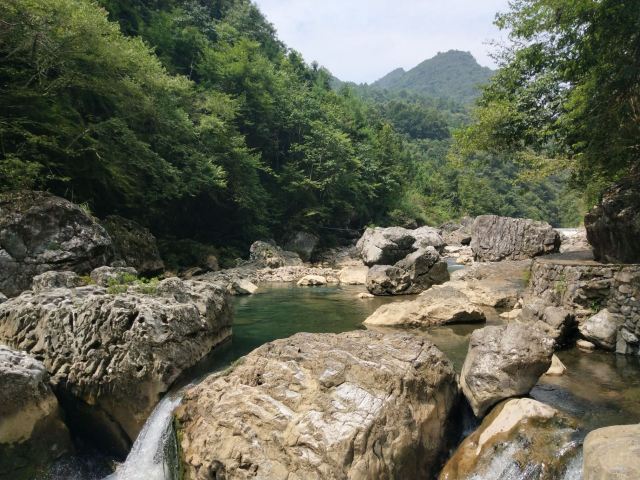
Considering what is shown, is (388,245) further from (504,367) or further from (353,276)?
(504,367)

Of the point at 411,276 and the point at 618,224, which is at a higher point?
the point at 618,224

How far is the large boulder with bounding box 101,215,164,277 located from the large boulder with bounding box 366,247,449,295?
28.9ft

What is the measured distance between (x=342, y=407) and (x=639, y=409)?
178 inches

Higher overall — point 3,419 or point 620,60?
point 620,60

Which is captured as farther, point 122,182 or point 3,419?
point 122,182

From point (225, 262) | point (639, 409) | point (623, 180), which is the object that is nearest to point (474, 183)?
point (225, 262)

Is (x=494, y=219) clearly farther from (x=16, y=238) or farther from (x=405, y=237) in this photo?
(x=16, y=238)

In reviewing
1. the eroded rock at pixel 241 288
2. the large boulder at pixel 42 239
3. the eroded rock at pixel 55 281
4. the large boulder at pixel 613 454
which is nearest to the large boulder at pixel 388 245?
the eroded rock at pixel 241 288

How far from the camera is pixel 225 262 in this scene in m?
26.3

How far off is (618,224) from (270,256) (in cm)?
1981

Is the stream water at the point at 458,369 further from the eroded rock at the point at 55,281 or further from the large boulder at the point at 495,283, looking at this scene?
the eroded rock at the point at 55,281

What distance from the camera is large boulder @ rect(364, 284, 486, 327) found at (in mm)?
11531

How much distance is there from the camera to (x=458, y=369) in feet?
26.8

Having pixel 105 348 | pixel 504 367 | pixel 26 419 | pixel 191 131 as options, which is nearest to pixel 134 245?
pixel 191 131
